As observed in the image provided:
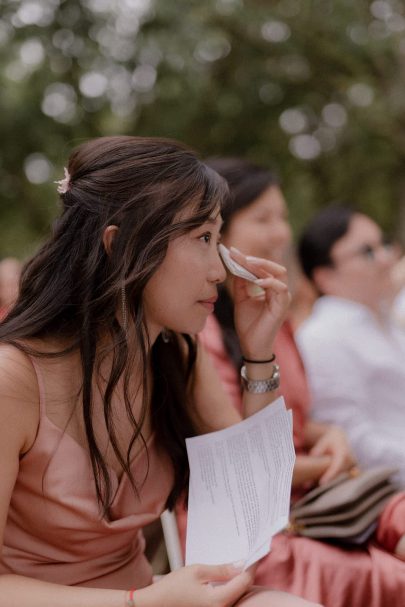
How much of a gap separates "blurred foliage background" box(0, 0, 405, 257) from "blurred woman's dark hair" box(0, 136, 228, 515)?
4201 millimetres

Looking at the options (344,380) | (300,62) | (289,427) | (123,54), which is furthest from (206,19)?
(289,427)

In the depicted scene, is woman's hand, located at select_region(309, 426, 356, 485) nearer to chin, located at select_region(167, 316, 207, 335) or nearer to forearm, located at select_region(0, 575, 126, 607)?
chin, located at select_region(167, 316, 207, 335)

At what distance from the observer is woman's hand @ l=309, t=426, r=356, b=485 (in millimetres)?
2338

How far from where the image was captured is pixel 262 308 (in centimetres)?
197

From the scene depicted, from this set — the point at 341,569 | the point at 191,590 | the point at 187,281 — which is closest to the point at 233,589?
the point at 191,590

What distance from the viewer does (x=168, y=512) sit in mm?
2064

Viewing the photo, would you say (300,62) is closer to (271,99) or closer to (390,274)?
(271,99)

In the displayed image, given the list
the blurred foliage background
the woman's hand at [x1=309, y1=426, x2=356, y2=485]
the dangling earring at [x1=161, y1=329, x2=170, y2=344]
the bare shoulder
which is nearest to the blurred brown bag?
the woman's hand at [x1=309, y1=426, x2=356, y2=485]

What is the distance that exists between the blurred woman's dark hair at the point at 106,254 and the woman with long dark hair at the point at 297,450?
0.42 meters

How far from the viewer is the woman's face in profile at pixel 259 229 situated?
8.85ft

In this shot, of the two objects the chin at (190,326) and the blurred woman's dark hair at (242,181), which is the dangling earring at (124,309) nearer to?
the chin at (190,326)

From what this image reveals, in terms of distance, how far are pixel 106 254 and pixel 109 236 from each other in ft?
0.13

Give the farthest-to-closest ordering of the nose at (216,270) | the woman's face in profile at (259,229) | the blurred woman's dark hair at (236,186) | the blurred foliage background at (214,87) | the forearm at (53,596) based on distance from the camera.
A: the blurred foliage background at (214,87) → the woman's face in profile at (259,229) → the blurred woman's dark hair at (236,186) → the nose at (216,270) → the forearm at (53,596)

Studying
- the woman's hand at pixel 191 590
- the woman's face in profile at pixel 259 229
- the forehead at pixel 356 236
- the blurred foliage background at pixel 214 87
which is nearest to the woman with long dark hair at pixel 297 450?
the woman's face in profile at pixel 259 229
